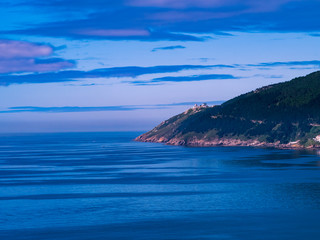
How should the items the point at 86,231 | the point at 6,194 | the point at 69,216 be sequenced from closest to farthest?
the point at 86,231 → the point at 69,216 → the point at 6,194

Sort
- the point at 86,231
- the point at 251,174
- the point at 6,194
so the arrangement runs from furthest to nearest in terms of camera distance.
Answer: the point at 251,174 → the point at 6,194 → the point at 86,231

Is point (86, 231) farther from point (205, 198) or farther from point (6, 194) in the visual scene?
point (6, 194)

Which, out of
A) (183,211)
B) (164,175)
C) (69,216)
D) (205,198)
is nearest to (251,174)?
(164,175)

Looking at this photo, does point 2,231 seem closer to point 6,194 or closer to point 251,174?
point 6,194

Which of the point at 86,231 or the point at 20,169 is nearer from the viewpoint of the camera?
the point at 86,231

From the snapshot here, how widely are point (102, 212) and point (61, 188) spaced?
28.2m

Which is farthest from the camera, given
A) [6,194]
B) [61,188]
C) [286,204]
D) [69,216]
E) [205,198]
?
[61,188]

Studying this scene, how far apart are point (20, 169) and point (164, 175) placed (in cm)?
4124

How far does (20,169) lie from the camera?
139875mm

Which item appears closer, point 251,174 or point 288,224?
point 288,224

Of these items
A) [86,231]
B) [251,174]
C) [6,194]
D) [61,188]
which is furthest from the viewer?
[251,174]

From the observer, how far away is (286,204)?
245 ft

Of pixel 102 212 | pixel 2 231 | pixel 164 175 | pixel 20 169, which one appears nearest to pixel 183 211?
pixel 102 212

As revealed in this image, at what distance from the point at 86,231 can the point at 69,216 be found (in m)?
9.28
